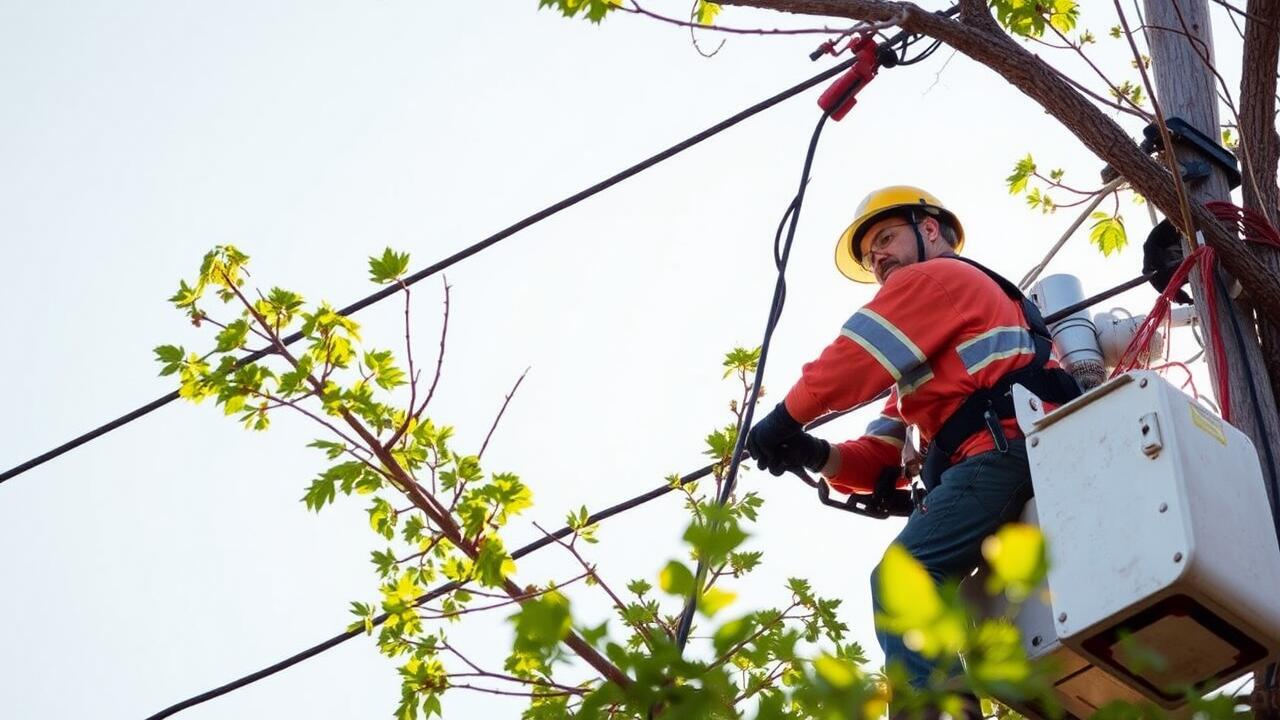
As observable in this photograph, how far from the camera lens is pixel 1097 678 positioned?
147 inches

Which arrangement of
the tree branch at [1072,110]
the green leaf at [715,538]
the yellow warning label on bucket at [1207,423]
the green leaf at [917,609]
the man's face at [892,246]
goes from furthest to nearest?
the man's face at [892,246] < the tree branch at [1072,110] < the yellow warning label on bucket at [1207,423] < the green leaf at [715,538] < the green leaf at [917,609]

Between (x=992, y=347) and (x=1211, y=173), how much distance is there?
0.97 m

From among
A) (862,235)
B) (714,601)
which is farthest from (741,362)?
(714,601)

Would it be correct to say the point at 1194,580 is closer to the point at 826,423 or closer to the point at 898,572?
the point at 898,572

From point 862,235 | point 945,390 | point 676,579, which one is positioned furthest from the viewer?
point 862,235

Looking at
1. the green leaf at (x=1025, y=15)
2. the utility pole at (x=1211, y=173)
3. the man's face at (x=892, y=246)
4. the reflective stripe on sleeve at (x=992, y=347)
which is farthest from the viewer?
the green leaf at (x=1025, y=15)

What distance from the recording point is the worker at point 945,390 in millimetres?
3984

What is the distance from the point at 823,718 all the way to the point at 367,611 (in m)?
3.63

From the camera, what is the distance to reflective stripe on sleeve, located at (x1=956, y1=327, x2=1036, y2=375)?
4.21 metres

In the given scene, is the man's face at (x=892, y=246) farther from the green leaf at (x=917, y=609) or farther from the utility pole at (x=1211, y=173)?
the green leaf at (x=917, y=609)

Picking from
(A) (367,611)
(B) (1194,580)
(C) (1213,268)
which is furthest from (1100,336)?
(A) (367,611)

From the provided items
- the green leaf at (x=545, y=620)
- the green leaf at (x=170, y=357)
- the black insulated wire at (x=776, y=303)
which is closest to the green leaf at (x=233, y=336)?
the green leaf at (x=170, y=357)

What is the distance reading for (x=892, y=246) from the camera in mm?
5129

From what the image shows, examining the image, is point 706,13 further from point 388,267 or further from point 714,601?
point 714,601
